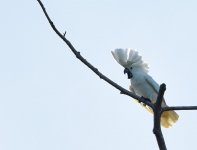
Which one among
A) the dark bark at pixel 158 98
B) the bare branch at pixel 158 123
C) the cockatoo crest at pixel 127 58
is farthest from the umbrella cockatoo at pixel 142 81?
the bare branch at pixel 158 123

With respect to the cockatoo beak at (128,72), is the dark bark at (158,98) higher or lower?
lower

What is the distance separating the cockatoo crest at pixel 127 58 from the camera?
686 cm

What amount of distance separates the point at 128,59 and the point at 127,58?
2.2 inches

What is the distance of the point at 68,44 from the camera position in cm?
428

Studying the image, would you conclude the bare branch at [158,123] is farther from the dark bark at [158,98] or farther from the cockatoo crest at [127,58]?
the cockatoo crest at [127,58]

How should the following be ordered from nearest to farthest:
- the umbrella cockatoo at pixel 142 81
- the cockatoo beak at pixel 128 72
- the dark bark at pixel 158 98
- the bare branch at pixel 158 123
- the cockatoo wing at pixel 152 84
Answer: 1. the bare branch at pixel 158 123
2. the dark bark at pixel 158 98
3. the umbrella cockatoo at pixel 142 81
4. the cockatoo beak at pixel 128 72
5. the cockatoo wing at pixel 152 84

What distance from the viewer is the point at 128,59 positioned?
7.12m

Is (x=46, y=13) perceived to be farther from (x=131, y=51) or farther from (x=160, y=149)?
(x=131, y=51)

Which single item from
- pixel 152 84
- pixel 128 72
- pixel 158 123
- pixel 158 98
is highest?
pixel 128 72

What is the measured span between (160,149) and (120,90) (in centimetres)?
79

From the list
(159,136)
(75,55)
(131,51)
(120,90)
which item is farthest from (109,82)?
(131,51)

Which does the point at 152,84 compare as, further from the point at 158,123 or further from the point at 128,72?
the point at 158,123

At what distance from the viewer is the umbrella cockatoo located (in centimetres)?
722

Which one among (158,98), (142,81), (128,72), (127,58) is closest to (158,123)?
(158,98)
